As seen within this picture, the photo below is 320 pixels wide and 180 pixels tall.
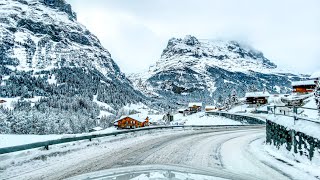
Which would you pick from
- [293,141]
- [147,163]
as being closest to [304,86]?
[293,141]

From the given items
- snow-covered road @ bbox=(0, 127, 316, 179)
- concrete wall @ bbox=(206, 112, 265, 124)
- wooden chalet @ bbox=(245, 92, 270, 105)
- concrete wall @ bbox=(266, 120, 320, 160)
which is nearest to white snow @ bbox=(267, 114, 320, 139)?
concrete wall @ bbox=(266, 120, 320, 160)

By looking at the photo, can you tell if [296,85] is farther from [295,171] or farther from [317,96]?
[295,171]

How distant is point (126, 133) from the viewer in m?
24.7

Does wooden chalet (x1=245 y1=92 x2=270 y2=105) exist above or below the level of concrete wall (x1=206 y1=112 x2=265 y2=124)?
above

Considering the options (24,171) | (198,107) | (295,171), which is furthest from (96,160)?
(198,107)

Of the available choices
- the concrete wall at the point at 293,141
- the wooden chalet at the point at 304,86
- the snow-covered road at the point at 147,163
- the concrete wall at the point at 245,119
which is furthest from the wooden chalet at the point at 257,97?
the snow-covered road at the point at 147,163

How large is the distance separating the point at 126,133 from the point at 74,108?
18349cm

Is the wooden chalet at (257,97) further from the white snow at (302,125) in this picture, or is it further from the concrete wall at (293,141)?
the white snow at (302,125)

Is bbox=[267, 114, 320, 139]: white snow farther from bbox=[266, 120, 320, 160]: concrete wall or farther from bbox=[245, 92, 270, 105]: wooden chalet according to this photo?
bbox=[245, 92, 270, 105]: wooden chalet

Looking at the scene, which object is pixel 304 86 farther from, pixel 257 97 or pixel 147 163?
pixel 147 163

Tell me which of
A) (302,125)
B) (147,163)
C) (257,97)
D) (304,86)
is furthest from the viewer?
(257,97)

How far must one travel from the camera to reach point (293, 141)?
1167 centimetres

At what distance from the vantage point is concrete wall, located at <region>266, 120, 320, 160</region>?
9867mm

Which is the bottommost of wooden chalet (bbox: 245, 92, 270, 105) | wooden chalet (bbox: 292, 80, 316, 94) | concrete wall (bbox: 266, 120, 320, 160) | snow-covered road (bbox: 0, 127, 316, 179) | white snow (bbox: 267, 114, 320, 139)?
snow-covered road (bbox: 0, 127, 316, 179)
